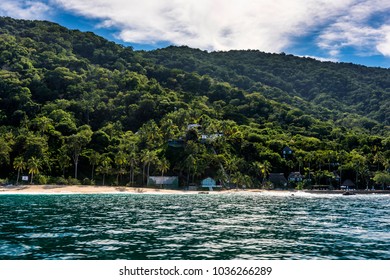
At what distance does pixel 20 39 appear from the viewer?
177 metres

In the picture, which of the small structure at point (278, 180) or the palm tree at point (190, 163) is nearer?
the palm tree at point (190, 163)

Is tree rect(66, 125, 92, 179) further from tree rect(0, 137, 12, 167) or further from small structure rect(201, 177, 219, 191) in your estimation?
small structure rect(201, 177, 219, 191)

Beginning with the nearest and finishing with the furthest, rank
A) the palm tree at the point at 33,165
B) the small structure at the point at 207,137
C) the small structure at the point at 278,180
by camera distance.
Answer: the palm tree at the point at 33,165 → the small structure at the point at 278,180 → the small structure at the point at 207,137

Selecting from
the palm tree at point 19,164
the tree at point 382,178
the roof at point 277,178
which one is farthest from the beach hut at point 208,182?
the tree at point 382,178

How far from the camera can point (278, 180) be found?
108 meters

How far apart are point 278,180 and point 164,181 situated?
108 ft

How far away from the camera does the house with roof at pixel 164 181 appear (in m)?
94.4

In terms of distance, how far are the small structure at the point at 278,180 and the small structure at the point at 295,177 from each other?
8.16 feet

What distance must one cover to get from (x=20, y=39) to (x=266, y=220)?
175726 mm

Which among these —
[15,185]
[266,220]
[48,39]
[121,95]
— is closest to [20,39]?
[48,39]

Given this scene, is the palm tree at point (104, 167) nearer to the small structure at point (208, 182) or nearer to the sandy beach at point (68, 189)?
the sandy beach at point (68, 189)

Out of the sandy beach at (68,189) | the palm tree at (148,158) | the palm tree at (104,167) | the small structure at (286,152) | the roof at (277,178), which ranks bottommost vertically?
the sandy beach at (68,189)

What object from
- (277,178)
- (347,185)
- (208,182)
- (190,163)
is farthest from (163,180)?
(347,185)
